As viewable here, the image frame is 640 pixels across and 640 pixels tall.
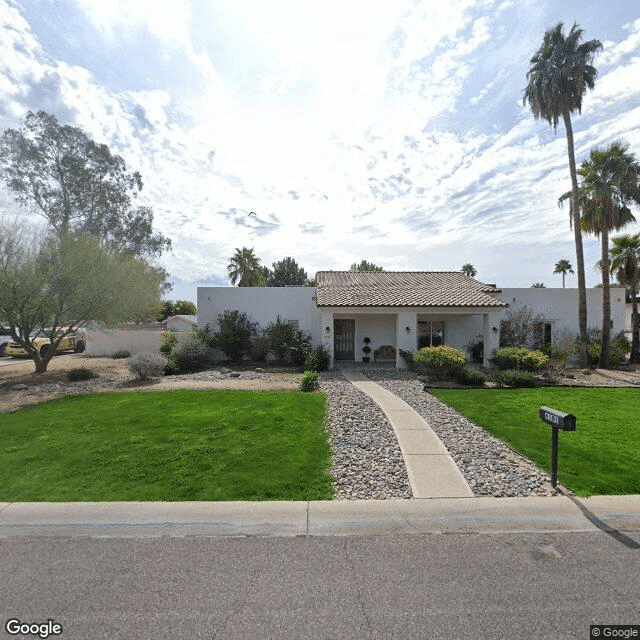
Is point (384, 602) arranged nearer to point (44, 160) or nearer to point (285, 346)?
point (285, 346)

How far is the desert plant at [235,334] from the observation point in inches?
721

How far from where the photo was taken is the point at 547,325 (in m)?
19.7

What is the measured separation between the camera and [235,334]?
1838cm

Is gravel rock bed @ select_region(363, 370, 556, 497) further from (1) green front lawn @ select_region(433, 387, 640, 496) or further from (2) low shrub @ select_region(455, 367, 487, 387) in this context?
(2) low shrub @ select_region(455, 367, 487, 387)

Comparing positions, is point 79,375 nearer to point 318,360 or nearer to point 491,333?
point 318,360

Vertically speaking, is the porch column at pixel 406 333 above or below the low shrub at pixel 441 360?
above

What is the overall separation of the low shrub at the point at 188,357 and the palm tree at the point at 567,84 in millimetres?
18963

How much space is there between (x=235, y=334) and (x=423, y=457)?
13921mm

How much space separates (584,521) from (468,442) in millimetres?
2689

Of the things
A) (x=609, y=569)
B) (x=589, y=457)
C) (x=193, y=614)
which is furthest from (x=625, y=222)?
(x=193, y=614)

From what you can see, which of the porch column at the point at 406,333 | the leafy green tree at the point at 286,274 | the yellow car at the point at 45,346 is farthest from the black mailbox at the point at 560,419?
the leafy green tree at the point at 286,274

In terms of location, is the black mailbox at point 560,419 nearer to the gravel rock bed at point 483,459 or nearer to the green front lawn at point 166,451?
the gravel rock bed at point 483,459

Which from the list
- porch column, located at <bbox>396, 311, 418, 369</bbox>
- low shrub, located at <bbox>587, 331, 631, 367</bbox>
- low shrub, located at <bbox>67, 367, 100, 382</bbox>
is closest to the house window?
porch column, located at <bbox>396, 311, 418, 369</bbox>

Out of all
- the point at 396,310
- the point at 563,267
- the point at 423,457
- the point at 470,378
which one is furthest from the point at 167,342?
the point at 563,267
